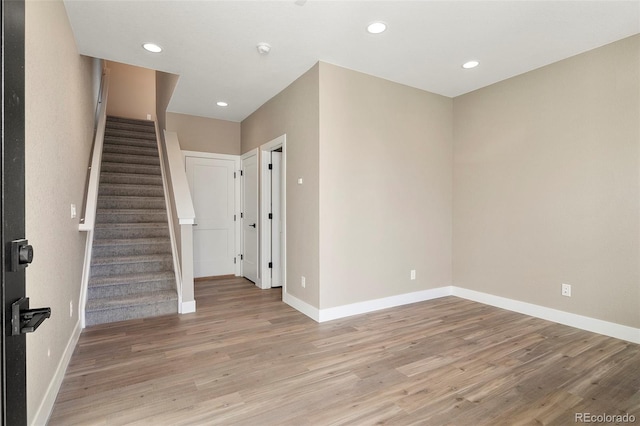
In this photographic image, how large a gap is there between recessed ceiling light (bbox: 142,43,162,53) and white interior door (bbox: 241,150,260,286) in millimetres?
2068

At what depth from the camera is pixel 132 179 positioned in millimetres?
4938

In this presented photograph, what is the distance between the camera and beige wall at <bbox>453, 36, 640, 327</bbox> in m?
2.88

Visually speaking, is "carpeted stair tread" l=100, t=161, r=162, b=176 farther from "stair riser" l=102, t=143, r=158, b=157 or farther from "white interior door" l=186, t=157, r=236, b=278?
"white interior door" l=186, t=157, r=236, b=278

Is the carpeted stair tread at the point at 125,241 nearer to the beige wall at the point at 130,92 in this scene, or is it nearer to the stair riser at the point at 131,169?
the stair riser at the point at 131,169

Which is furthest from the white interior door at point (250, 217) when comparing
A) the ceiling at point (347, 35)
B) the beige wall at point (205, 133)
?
the ceiling at point (347, 35)

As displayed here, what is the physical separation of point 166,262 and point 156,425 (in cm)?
261

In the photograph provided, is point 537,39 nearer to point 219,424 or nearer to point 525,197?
point 525,197

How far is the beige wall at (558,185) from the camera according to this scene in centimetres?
288

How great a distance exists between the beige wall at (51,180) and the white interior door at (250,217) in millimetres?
2394

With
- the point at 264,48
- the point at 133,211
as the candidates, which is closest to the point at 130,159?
the point at 133,211

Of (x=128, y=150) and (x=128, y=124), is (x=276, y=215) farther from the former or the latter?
(x=128, y=124)

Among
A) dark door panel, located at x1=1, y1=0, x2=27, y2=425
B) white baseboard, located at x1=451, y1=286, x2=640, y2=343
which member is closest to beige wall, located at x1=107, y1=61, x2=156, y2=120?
dark door panel, located at x1=1, y1=0, x2=27, y2=425

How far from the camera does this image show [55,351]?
209 cm

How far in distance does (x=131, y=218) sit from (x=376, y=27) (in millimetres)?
4069
